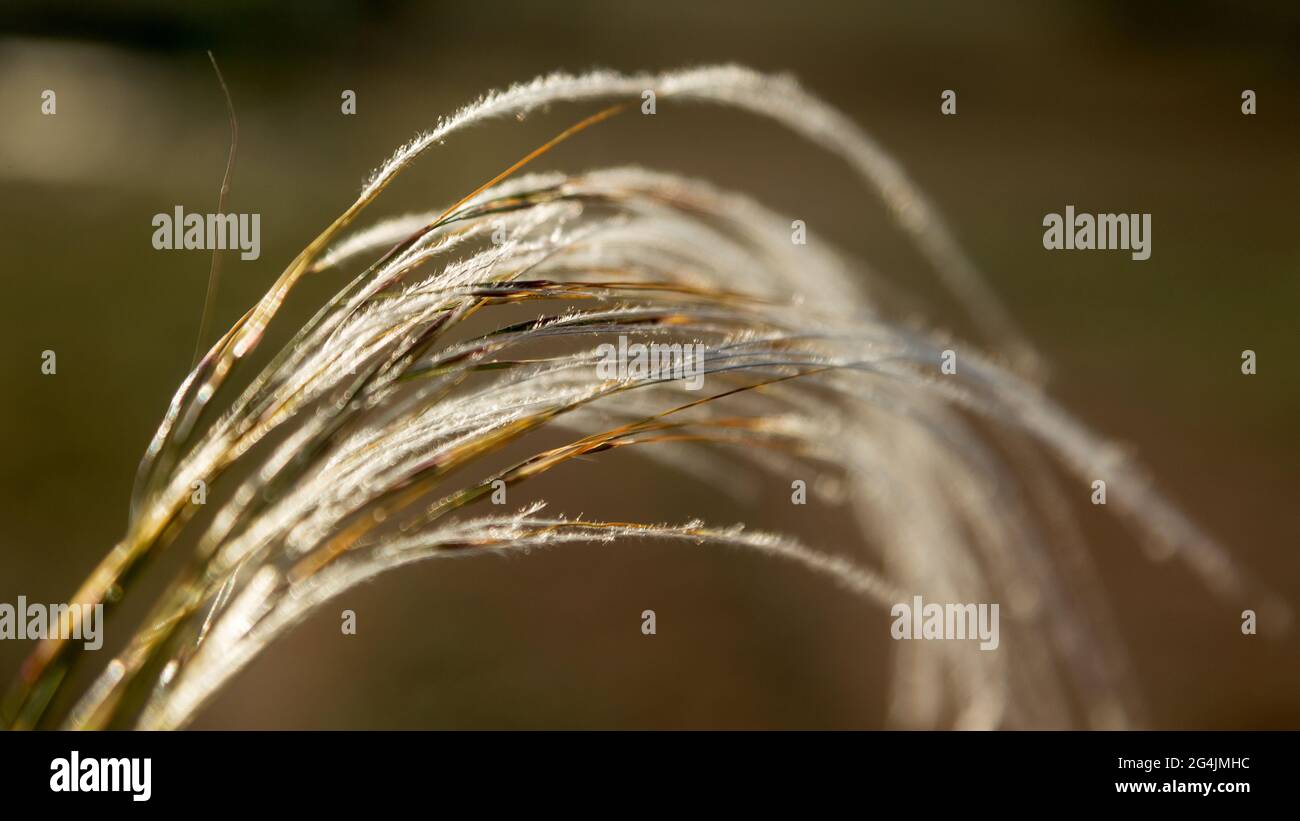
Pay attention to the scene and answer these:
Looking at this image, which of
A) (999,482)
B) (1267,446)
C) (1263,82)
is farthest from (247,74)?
(1263,82)

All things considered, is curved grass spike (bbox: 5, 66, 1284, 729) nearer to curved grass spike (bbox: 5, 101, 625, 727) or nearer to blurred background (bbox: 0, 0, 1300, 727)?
curved grass spike (bbox: 5, 101, 625, 727)

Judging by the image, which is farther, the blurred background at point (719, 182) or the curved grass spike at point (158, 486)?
the blurred background at point (719, 182)

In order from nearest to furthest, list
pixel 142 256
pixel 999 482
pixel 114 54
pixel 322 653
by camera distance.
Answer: pixel 999 482
pixel 322 653
pixel 142 256
pixel 114 54

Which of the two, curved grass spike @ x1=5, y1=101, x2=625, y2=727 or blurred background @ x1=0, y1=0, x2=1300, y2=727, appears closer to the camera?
curved grass spike @ x1=5, y1=101, x2=625, y2=727

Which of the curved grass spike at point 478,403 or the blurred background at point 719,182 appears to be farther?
the blurred background at point 719,182

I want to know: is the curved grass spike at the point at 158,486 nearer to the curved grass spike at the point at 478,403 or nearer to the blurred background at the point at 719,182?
the curved grass spike at the point at 478,403

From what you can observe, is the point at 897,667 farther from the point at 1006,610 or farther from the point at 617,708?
the point at 1006,610

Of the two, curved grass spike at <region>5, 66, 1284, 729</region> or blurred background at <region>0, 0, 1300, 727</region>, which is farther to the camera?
blurred background at <region>0, 0, 1300, 727</region>

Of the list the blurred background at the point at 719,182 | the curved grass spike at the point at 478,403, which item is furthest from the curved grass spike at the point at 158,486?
the blurred background at the point at 719,182

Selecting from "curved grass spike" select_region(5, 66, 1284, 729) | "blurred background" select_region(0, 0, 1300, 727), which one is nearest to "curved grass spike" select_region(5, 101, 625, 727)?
"curved grass spike" select_region(5, 66, 1284, 729)
